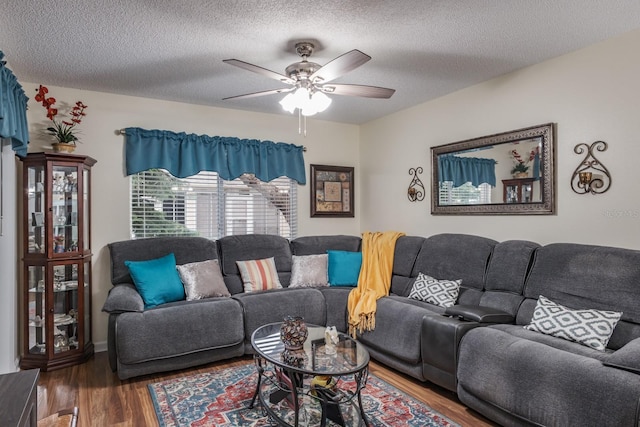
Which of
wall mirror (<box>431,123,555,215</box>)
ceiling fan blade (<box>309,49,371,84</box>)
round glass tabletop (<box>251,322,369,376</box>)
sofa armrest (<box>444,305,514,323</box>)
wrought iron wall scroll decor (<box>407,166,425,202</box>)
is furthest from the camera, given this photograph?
wrought iron wall scroll decor (<box>407,166,425,202</box>)

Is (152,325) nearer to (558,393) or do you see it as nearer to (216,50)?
(216,50)

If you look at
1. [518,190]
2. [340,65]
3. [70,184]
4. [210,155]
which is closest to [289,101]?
[340,65]

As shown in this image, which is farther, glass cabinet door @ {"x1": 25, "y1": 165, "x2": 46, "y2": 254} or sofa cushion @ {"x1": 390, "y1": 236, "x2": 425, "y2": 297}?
sofa cushion @ {"x1": 390, "y1": 236, "x2": 425, "y2": 297}

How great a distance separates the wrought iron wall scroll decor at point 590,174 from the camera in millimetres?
2801

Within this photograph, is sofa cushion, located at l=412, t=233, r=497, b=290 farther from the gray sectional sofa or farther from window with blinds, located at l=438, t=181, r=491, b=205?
window with blinds, located at l=438, t=181, r=491, b=205

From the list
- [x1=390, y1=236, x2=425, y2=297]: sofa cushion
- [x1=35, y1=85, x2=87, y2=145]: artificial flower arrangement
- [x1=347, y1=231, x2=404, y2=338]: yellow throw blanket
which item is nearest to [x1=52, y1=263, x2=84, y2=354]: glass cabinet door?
[x1=35, y1=85, x2=87, y2=145]: artificial flower arrangement

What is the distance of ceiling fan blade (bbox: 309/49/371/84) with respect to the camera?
2299 millimetres

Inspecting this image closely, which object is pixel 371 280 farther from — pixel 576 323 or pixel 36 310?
pixel 36 310

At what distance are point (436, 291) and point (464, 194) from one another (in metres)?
1.06

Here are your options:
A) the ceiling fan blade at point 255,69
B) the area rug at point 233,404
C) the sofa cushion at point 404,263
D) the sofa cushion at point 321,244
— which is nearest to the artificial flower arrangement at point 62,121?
the ceiling fan blade at point 255,69

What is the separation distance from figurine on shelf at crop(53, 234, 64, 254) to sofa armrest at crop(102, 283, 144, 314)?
63 centimetres

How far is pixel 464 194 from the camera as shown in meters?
3.87

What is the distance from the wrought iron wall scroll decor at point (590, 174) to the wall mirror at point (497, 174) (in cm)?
18

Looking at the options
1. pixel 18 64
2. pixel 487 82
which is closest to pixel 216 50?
pixel 18 64
